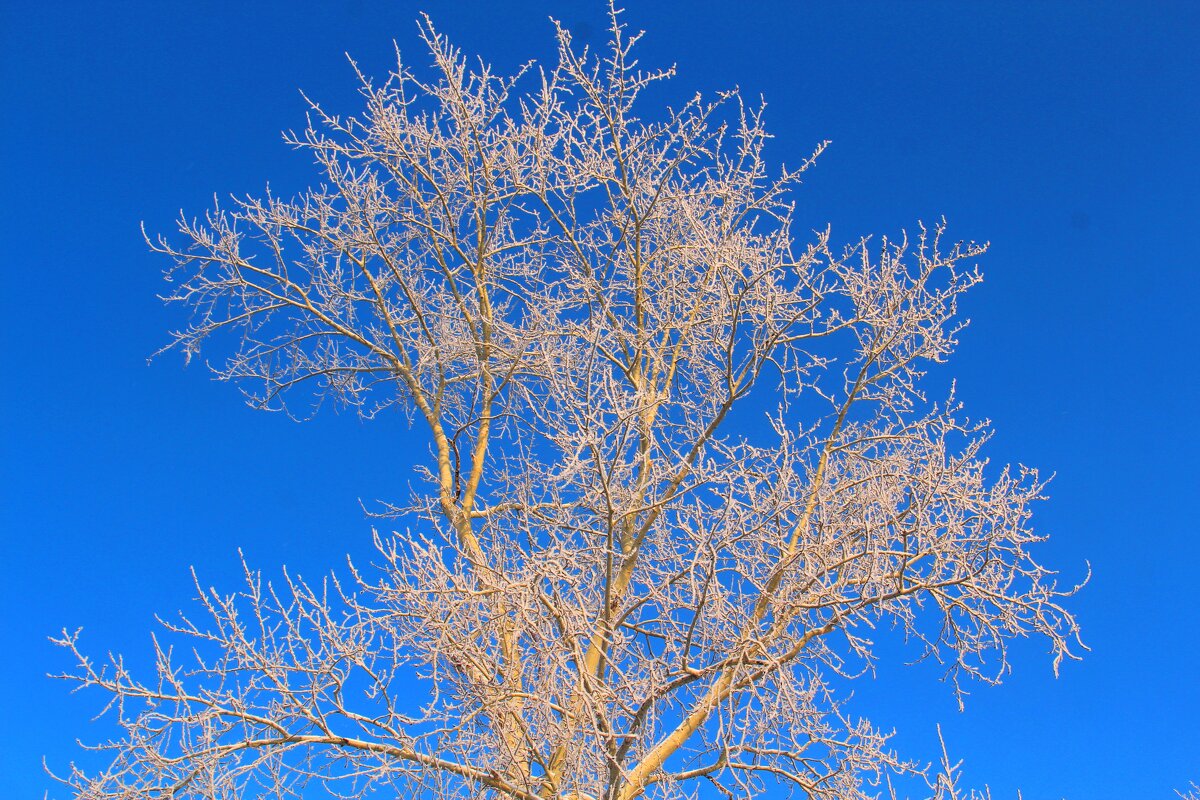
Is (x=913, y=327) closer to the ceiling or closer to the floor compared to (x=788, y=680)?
closer to the ceiling

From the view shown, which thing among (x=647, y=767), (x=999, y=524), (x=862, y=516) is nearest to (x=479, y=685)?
(x=647, y=767)

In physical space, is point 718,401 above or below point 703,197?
below

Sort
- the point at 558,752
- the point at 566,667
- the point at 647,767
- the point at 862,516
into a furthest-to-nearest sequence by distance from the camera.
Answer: the point at 647,767 → the point at 558,752 → the point at 862,516 → the point at 566,667

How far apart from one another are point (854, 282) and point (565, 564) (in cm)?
322

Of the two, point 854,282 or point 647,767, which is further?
point 854,282

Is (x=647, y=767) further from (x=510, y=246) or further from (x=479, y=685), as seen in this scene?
(x=510, y=246)

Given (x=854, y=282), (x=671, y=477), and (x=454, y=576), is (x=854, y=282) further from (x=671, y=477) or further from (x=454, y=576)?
(x=454, y=576)

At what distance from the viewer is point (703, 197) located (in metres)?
8.75

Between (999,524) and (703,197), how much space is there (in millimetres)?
3989

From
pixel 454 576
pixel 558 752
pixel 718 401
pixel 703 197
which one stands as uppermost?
pixel 703 197

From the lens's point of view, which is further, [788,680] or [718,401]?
[718,401]

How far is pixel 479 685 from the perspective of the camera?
569 cm

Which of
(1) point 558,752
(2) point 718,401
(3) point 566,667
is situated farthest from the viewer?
(2) point 718,401

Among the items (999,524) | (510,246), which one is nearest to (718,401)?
(510,246)
